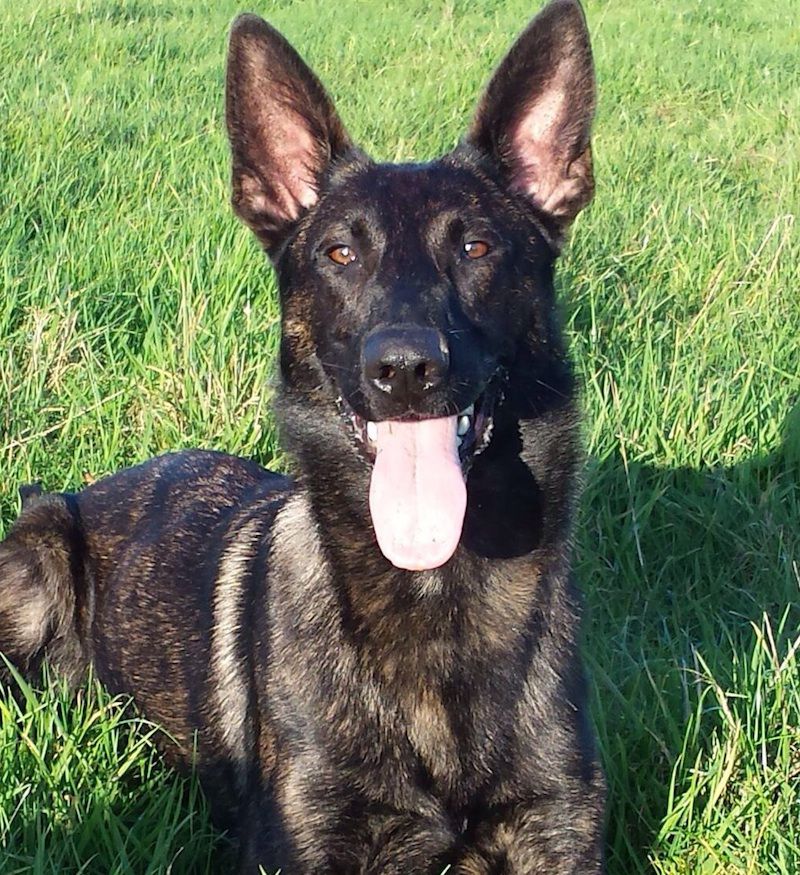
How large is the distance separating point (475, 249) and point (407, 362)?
435 millimetres

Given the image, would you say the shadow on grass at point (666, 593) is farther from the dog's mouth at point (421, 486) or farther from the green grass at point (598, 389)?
the dog's mouth at point (421, 486)

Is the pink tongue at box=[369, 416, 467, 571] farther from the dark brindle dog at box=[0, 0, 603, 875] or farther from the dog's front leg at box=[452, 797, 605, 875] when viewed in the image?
the dog's front leg at box=[452, 797, 605, 875]

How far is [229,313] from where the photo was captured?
4.45m

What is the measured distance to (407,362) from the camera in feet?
7.60

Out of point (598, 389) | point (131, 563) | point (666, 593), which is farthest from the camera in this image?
point (598, 389)

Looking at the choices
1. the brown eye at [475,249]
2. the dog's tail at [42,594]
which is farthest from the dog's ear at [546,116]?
the dog's tail at [42,594]

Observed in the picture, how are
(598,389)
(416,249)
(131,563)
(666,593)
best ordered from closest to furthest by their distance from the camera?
(416,249), (131,563), (666,593), (598,389)

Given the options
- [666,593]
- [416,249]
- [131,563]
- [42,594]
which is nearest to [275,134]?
[416,249]

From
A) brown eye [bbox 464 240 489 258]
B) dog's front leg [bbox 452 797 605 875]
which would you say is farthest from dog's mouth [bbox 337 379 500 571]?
dog's front leg [bbox 452 797 605 875]

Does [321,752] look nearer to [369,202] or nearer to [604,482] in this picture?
[369,202]

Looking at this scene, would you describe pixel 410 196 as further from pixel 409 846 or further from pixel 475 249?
pixel 409 846

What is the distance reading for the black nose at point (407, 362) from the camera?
7.61 ft

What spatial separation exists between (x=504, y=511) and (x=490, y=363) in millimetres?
373

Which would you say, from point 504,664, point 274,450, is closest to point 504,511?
point 504,664
